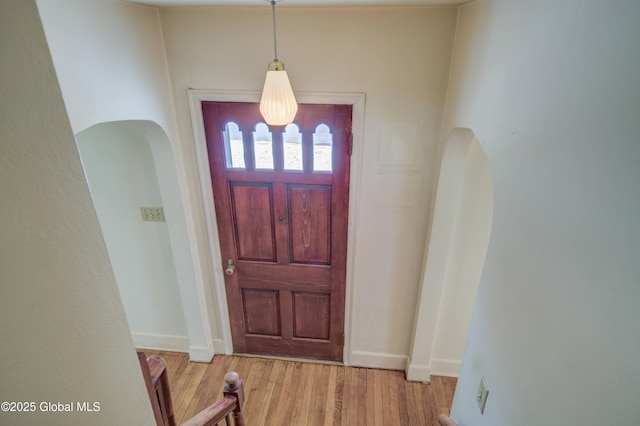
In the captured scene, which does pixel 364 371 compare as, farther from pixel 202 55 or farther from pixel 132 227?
pixel 202 55

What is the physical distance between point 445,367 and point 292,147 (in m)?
2.07

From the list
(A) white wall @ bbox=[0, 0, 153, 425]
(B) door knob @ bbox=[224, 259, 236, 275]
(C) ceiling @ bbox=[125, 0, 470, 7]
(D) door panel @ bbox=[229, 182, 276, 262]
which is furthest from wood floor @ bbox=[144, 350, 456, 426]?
(C) ceiling @ bbox=[125, 0, 470, 7]

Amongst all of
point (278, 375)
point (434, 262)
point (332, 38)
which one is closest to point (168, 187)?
point (332, 38)

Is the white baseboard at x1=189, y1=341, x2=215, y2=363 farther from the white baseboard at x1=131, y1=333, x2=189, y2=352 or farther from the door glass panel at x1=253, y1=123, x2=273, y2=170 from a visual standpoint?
the door glass panel at x1=253, y1=123, x2=273, y2=170

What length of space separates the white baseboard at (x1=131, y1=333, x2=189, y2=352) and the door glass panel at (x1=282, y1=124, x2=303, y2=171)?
174 cm

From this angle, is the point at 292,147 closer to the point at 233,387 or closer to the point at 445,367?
the point at 233,387

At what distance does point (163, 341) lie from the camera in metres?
2.67

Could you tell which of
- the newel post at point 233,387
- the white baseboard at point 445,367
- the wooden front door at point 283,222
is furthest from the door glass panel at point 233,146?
the white baseboard at point 445,367

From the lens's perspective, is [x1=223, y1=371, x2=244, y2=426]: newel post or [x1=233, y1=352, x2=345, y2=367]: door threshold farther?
[x1=233, y1=352, x2=345, y2=367]: door threshold

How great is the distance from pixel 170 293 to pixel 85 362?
211 cm

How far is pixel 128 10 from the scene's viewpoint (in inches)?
59.9

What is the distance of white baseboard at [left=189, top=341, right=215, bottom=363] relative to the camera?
256cm

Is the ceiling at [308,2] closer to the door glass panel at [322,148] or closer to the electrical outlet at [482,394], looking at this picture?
the door glass panel at [322,148]

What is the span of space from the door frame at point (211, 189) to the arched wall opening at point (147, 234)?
133mm
